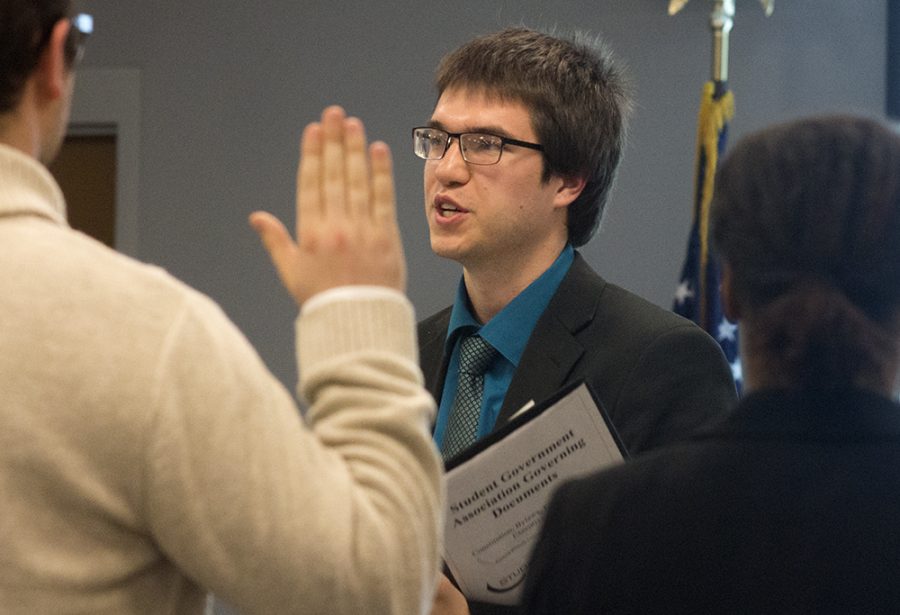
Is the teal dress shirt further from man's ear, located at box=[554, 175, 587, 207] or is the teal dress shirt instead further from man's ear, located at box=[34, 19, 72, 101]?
man's ear, located at box=[34, 19, 72, 101]

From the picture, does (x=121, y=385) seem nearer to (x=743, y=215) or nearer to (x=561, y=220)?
(x=743, y=215)

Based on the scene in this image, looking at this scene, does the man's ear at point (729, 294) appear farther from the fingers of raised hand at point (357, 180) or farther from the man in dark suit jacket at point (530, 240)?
the man in dark suit jacket at point (530, 240)

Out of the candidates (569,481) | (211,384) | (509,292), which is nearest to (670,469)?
(569,481)

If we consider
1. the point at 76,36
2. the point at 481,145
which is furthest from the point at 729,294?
the point at 481,145

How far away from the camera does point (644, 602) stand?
39.2 inches

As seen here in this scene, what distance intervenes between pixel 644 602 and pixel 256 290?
11.1 feet

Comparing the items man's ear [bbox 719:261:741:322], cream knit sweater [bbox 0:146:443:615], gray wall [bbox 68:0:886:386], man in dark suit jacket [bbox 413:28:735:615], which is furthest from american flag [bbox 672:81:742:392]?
cream knit sweater [bbox 0:146:443:615]

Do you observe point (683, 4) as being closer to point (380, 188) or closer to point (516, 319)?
point (516, 319)

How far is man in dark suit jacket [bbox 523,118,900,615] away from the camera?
3.18 ft

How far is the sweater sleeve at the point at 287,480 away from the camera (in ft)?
2.92

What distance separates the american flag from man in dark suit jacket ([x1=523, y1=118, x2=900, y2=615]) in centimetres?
262

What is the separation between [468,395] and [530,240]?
0.28 meters

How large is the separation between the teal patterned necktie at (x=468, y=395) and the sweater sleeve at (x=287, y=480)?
37.1 inches

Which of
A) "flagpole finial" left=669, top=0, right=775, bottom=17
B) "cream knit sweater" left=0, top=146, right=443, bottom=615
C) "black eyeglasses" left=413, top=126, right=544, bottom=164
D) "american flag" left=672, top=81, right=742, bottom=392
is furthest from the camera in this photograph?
"flagpole finial" left=669, top=0, right=775, bottom=17
